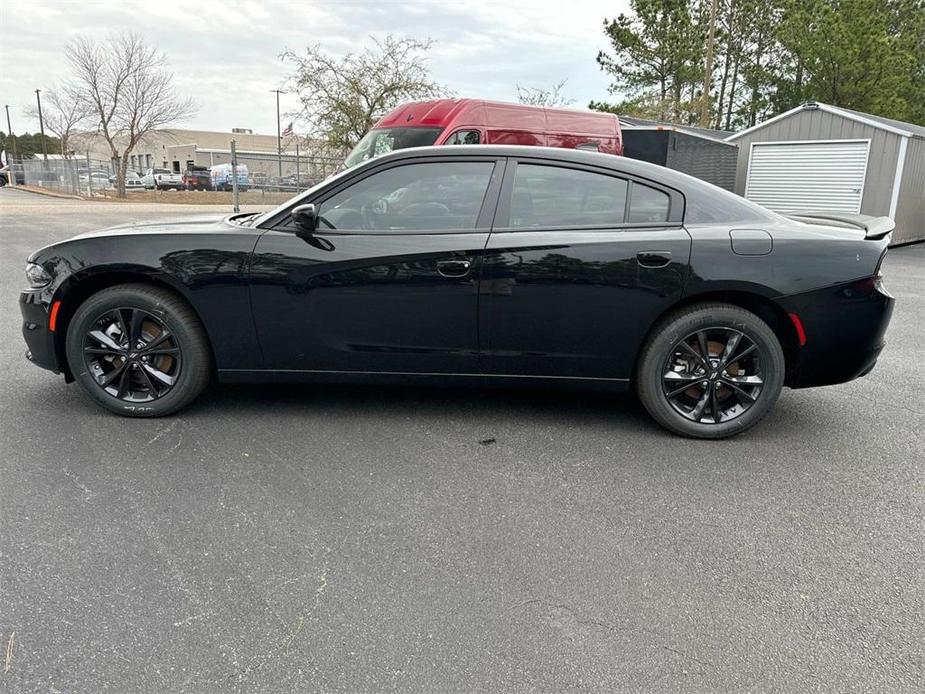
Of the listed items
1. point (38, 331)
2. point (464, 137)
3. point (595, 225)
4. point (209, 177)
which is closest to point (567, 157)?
point (595, 225)

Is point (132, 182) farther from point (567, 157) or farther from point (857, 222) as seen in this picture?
point (857, 222)

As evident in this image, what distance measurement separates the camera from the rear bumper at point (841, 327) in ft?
12.0

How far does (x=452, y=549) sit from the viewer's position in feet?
8.77

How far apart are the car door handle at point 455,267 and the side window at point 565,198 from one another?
0.39 metres

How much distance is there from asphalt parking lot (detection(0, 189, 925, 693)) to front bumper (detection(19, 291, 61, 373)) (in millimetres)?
326

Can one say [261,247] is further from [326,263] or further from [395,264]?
[395,264]

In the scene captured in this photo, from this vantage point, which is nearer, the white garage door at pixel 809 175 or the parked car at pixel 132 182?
the white garage door at pixel 809 175

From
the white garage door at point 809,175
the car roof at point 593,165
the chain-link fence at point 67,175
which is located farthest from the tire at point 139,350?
the chain-link fence at point 67,175

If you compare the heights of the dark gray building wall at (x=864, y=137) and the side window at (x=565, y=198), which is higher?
the dark gray building wall at (x=864, y=137)

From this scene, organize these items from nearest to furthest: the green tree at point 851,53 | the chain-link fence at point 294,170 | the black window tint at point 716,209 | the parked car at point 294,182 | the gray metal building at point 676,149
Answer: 1. the black window tint at point 716,209
2. the gray metal building at point 676,149
3. the chain-link fence at point 294,170
4. the parked car at point 294,182
5. the green tree at point 851,53

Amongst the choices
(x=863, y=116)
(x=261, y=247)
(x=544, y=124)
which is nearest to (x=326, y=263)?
(x=261, y=247)

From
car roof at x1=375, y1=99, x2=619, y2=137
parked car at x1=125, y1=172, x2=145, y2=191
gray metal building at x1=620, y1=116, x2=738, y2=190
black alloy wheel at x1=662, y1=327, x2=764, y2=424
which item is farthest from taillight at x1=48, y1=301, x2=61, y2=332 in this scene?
parked car at x1=125, y1=172, x2=145, y2=191

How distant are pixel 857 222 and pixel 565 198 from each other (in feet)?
5.93

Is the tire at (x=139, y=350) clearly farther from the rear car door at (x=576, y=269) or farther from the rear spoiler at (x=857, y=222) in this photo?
the rear spoiler at (x=857, y=222)
